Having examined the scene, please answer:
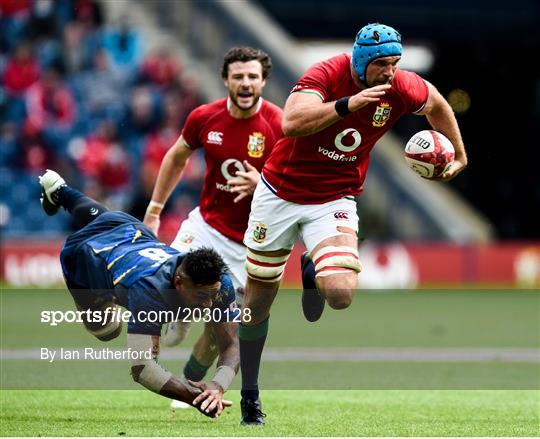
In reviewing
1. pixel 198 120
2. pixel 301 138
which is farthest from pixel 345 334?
pixel 301 138

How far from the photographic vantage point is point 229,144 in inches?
375

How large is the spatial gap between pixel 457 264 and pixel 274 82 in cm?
485

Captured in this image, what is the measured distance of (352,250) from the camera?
8172 millimetres

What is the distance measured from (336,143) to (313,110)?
469 mm

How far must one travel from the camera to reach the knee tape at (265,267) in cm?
858

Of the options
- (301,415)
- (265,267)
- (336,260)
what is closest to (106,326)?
(265,267)

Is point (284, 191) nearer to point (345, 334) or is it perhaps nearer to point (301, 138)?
point (301, 138)

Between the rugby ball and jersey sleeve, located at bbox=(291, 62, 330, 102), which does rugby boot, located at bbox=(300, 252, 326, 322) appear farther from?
jersey sleeve, located at bbox=(291, 62, 330, 102)

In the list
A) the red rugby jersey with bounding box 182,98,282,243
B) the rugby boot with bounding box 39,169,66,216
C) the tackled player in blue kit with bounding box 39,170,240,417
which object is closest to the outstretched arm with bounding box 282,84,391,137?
the tackled player in blue kit with bounding box 39,170,240,417

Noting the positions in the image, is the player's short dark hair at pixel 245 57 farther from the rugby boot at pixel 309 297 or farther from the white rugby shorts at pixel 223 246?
the rugby boot at pixel 309 297

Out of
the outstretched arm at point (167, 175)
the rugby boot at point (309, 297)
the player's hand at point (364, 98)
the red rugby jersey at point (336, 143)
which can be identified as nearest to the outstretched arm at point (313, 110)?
the player's hand at point (364, 98)

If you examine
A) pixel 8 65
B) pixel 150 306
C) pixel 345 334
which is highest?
pixel 8 65

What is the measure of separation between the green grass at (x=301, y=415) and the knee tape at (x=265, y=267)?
96 centimetres

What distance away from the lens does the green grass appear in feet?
25.8
